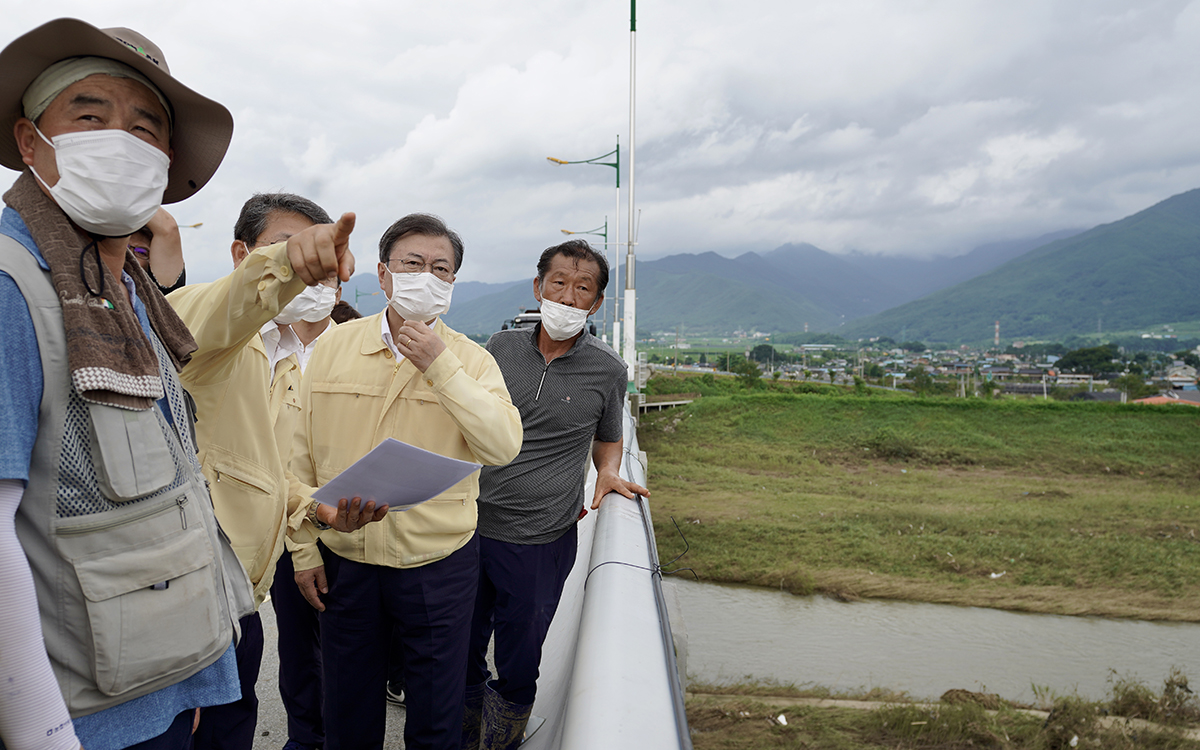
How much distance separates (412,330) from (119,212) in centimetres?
95

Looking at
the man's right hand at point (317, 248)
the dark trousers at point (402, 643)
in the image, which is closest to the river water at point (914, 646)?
the dark trousers at point (402, 643)

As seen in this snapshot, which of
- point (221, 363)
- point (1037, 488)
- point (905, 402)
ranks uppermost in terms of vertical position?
point (221, 363)

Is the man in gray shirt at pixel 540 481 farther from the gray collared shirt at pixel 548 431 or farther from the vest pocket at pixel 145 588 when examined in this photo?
the vest pocket at pixel 145 588

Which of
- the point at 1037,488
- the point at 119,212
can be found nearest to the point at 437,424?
the point at 119,212

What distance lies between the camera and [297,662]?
285 cm

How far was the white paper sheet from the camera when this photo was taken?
179 cm

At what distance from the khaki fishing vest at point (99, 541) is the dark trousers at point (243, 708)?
1.07 metres

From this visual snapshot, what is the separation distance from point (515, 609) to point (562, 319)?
1329 millimetres

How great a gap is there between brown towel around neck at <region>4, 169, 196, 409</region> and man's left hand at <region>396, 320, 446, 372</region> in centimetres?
89

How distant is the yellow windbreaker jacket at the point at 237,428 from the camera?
1.64 m

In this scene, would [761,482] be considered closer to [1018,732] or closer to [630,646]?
[1018,732]

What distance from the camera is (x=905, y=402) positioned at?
80.1 feet

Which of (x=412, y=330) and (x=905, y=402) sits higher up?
(x=412, y=330)

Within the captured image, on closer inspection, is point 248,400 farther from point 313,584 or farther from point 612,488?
point 612,488
